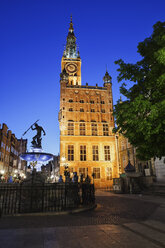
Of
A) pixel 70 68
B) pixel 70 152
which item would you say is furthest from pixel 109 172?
pixel 70 68

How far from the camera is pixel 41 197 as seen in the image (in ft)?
29.5

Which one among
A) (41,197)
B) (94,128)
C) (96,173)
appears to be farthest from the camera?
(94,128)

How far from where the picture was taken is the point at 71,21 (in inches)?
2466

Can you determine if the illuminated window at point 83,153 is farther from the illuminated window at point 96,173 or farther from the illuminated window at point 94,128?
the illuminated window at point 94,128

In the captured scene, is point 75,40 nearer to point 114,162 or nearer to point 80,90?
point 80,90

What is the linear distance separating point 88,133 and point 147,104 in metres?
28.4

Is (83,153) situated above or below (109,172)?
above

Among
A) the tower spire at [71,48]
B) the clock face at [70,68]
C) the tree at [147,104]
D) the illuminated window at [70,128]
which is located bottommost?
the tree at [147,104]

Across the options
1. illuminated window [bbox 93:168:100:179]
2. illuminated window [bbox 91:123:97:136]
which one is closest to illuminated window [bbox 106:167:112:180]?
illuminated window [bbox 93:168:100:179]

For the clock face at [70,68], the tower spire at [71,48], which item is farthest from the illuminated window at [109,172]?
the tower spire at [71,48]

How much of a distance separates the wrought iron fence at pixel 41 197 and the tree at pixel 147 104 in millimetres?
4288

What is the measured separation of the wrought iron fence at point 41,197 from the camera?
7.92 meters

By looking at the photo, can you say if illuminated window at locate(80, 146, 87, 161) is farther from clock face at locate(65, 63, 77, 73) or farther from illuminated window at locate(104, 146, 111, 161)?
clock face at locate(65, 63, 77, 73)

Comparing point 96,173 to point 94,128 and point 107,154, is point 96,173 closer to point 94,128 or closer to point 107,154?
point 107,154
